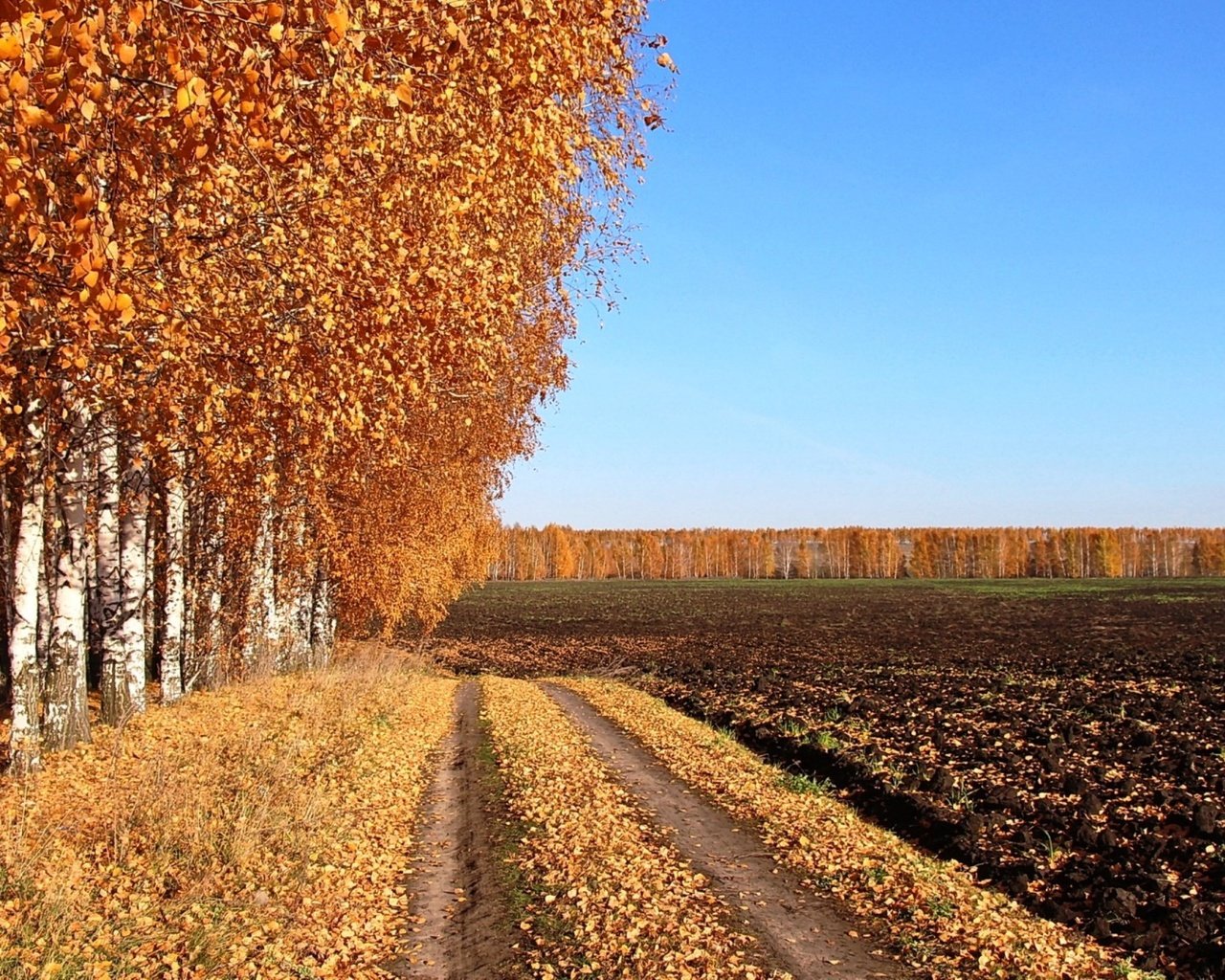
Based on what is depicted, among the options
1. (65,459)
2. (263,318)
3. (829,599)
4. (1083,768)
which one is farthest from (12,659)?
(829,599)

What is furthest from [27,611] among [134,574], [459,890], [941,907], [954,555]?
[954,555]

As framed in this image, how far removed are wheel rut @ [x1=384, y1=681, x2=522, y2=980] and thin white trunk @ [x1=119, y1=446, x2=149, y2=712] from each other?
4.89 metres

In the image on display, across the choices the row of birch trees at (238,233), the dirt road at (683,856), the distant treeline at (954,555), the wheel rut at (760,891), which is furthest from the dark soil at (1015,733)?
the distant treeline at (954,555)

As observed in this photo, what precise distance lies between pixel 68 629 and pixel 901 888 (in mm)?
10558

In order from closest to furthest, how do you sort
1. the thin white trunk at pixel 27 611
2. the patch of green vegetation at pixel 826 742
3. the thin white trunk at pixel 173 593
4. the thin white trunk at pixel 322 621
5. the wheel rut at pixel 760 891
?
1. the wheel rut at pixel 760 891
2. the thin white trunk at pixel 27 611
3. the thin white trunk at pixel 173 593
4. the patch of green vegetation at pixel 826 742
5. the thin white trunk at pixel 322 621

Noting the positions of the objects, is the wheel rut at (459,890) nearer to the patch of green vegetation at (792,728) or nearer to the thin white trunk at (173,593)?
the thin white trunk at (173,593)

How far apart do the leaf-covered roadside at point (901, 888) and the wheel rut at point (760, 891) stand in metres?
0.28

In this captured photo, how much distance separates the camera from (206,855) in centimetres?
845

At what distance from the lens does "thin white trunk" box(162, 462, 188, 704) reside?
15602mm

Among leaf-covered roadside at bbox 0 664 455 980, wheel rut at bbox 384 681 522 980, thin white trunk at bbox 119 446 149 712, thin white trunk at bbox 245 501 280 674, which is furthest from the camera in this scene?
thin white trunk at bbox 245 501 280 674

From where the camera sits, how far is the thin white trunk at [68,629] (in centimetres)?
1183

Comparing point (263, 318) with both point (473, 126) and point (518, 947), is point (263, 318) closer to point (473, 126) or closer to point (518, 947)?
point (473, 126)

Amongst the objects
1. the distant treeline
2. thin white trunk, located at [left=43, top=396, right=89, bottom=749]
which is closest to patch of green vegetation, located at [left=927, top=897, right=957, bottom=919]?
thin white trunk, located at [left=43, top=396, right=89, bottom=749]

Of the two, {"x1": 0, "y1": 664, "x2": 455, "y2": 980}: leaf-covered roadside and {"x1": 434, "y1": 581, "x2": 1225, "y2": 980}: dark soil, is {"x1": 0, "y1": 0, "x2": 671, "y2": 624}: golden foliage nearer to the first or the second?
{"x1": 0, "y1": 664, "x2": 455, "y2": 980}: leaf-covered roadside
